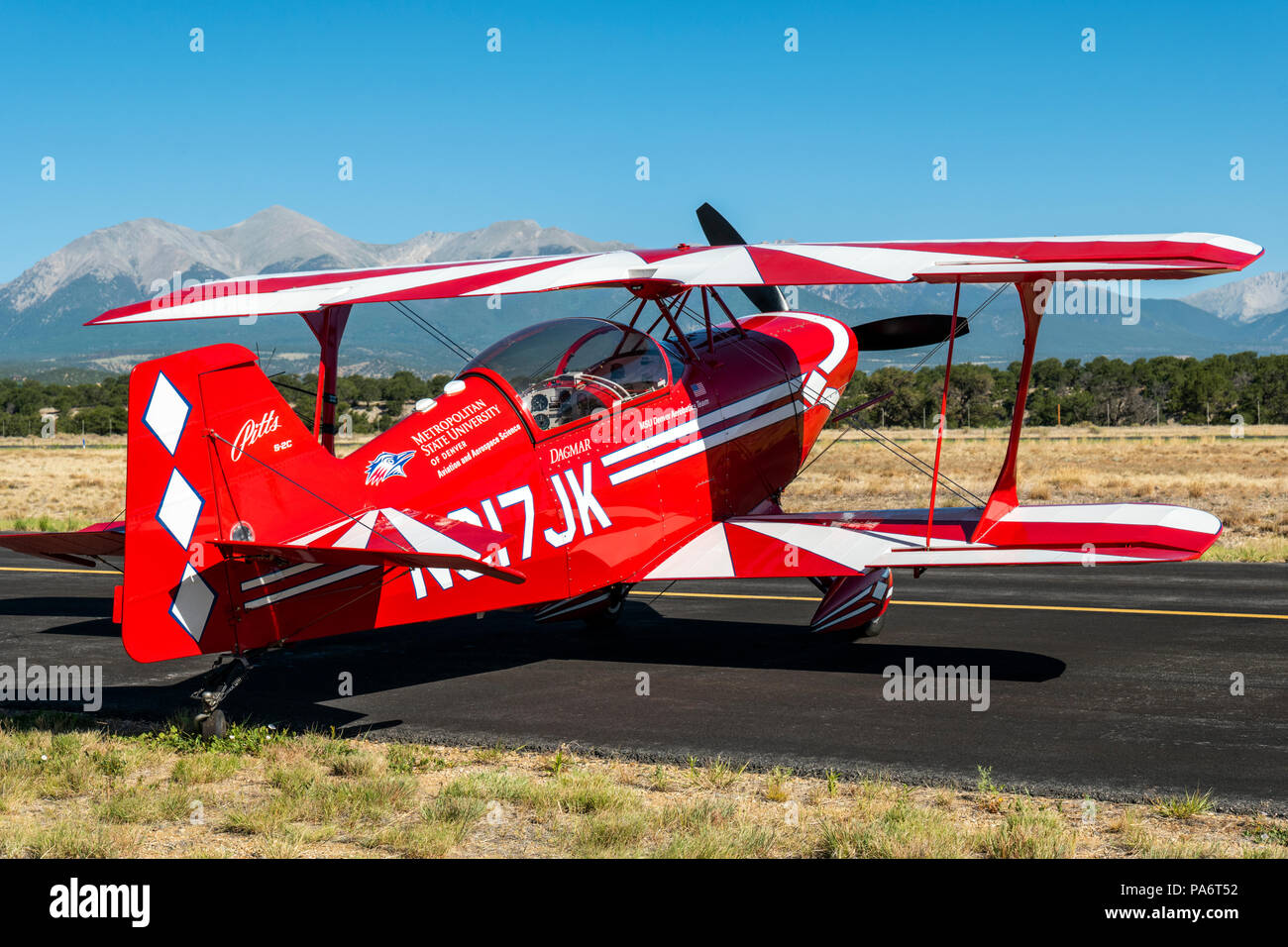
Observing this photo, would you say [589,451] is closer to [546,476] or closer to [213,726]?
[546,476]

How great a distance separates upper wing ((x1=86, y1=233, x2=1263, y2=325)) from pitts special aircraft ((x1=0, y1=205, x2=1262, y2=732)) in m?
0.03

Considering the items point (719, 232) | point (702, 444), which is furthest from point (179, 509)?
point (719, 232)

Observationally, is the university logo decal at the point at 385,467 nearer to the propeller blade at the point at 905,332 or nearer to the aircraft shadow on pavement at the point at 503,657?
the aircraft shadow on pavement at the point at 503,657

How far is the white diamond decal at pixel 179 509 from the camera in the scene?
6.22 metres

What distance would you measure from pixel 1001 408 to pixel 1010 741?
65.9m

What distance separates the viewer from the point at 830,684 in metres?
8.63

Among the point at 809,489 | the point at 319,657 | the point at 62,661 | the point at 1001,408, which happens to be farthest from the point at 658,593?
the point at 1001,408

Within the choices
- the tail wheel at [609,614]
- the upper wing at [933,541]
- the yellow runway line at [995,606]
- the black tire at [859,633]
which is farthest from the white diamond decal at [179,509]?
the yellow runway line at [995,606]

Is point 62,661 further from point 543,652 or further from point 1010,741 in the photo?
point 1010,741

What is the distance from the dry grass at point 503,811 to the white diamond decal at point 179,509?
1314mm

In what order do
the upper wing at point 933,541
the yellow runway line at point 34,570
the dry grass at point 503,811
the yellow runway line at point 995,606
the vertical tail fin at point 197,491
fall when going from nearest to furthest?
1. the dry grass at point 503,811
2. the vertical tail fin at point 197,491
3. the upper wing at point 933,541
4. the yellow runway line at point 995,606
5. the yellow runway line at point 34,570

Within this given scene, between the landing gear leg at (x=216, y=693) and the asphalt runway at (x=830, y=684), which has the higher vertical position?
the landing gear leg at (x=216, y=693)

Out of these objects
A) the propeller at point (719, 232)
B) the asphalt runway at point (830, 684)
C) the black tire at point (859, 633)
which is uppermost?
the propeller at point (719, 232)
